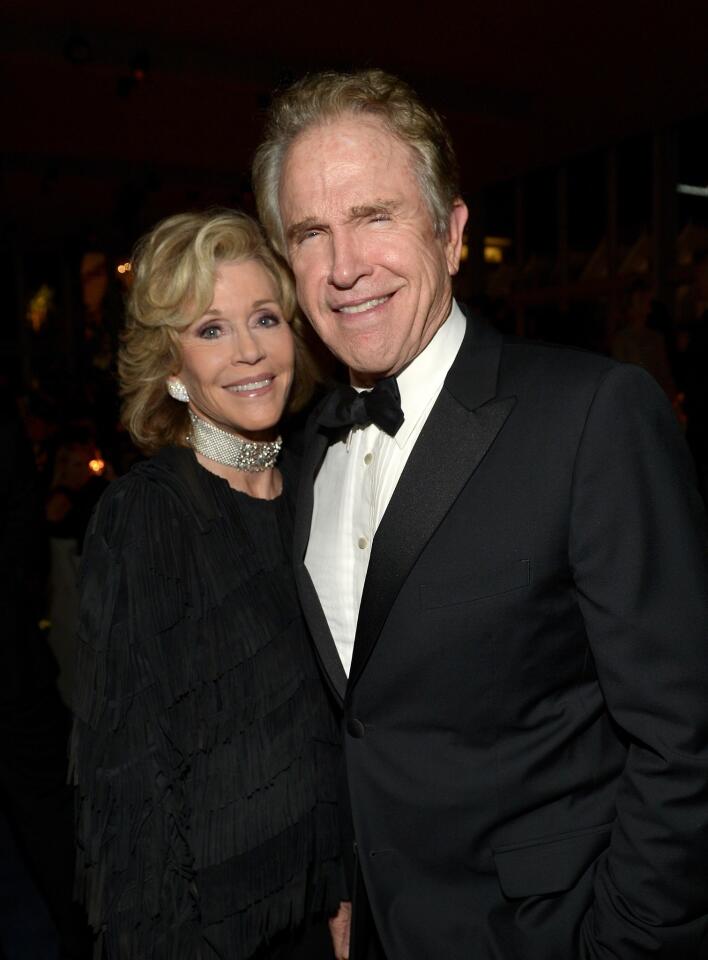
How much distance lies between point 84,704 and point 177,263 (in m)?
0.94

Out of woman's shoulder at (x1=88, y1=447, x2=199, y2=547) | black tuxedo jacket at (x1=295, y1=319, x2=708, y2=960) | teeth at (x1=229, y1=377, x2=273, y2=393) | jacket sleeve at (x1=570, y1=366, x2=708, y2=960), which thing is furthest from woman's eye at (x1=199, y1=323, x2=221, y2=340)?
jacket sleeve at (x1=570, y1=366, x2=708, y2=960)

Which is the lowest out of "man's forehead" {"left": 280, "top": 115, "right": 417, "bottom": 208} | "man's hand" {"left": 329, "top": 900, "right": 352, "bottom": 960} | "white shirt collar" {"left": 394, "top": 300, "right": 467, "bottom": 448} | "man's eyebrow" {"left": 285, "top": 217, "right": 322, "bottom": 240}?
"man's hand" {"left": 329, "top": 900, "right": 352, "bottom": 960}

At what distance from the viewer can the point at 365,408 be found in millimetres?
1571

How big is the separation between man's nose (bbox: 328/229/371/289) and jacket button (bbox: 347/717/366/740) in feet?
→ 2.35

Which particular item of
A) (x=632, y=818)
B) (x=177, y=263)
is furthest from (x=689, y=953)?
(x=177, y=263)

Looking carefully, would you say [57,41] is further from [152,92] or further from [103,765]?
[103,765]

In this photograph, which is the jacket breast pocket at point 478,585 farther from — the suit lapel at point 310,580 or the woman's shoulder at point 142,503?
the woman's shoulder at point 142,503

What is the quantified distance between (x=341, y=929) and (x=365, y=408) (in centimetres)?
114

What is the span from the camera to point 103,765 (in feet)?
5.65

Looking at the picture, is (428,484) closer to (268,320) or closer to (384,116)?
(384,116)

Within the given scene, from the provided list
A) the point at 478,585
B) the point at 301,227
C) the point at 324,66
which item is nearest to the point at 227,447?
Result: the point at 301,227

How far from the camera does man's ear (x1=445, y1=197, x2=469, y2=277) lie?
1596 millimetres

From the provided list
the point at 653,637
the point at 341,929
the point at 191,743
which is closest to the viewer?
the point at 653,637

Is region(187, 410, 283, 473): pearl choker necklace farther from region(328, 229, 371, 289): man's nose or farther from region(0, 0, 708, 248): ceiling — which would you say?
region(0, 0, 708, 248): ceiling
